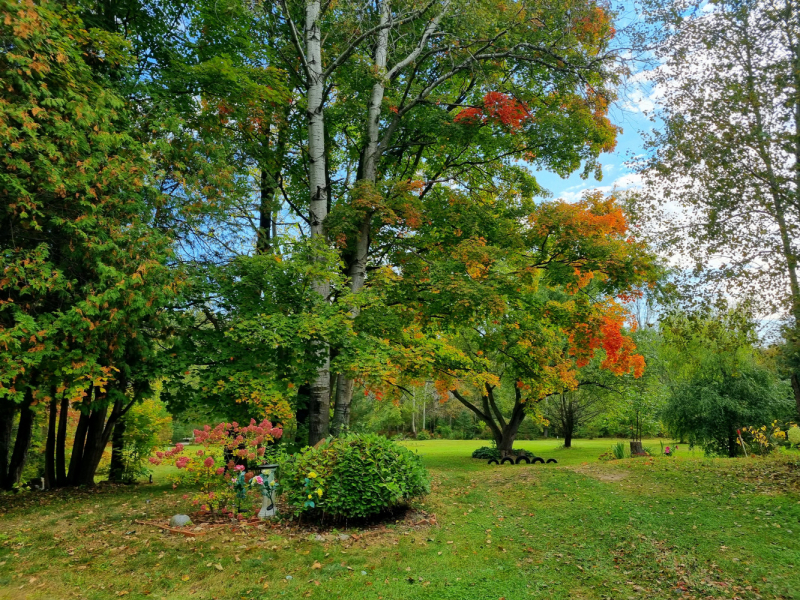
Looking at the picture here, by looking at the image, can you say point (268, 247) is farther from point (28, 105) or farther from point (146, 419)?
point (146, 419)

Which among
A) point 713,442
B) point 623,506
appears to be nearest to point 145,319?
point 623,506

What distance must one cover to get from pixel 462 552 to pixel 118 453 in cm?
1154

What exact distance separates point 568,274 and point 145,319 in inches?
320

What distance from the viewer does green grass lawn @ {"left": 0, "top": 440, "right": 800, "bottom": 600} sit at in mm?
3941

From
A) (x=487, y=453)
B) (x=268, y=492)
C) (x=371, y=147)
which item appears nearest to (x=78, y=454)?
(x=268, y=492)

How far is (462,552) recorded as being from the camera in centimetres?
480

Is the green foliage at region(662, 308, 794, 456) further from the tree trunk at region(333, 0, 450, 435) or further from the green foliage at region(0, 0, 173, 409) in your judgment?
the green foliage at region(0, 0, 173, 409)

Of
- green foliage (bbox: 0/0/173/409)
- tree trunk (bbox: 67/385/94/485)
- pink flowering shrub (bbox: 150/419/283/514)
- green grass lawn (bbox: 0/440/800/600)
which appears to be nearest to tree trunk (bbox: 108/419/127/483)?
tree trunk (bbox: 67/385/94/485)

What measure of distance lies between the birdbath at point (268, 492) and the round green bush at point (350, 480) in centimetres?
12

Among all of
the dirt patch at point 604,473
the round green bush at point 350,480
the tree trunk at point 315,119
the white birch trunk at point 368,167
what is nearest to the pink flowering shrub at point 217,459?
the round green bush at point 350,480

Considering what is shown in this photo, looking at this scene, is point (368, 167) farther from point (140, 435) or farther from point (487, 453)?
point (487, 453)

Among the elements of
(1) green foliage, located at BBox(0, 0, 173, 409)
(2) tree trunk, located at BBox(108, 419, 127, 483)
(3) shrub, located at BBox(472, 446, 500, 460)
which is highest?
(1) green foliage, located at BBox(0, 0, 173, 409)

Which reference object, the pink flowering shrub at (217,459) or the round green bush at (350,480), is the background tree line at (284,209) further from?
the round green bush at (350,480)

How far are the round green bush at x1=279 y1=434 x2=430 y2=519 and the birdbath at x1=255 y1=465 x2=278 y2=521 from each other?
121 mm
